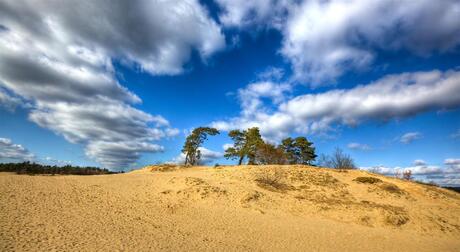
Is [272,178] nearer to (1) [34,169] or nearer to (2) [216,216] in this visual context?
(2) [216,216]

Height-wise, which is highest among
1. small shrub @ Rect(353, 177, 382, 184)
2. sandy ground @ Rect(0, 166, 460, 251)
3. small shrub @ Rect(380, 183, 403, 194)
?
small shrub @ Rect(353, 177, 382, 184)

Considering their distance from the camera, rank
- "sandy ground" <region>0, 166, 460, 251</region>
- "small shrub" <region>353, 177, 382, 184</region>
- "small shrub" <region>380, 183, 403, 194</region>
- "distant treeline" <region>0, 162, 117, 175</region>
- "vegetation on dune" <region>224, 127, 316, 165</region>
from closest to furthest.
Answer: "sandy ground" <region>0, 166, 460, 251</region> < "distant treeline" <region>0, 162, 117, 175</region> < "small shrub" <region>380, 183, 403, 194</region> < "small shrub" <region>353, 177, 382, 184</region> < "vegetation on dune" <region>224, 127, 316, 165</region>

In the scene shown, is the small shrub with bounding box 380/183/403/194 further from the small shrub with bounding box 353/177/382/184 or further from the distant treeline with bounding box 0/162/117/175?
the distant treeline with bounding box 0/162/117/175

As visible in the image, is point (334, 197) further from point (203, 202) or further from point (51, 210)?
point (51, 210)

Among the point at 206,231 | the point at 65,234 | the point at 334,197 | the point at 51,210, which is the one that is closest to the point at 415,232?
the point at 334,197

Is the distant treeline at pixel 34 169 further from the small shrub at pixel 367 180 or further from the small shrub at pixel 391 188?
the small shrub at pixel 391 188

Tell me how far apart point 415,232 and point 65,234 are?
18.2m

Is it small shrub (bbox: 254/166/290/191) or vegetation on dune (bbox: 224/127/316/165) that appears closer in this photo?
small shrub (bbox: 254/166/290/191)

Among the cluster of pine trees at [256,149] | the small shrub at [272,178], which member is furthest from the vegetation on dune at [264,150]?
the small shrub at [272,178]

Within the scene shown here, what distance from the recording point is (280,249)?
1082cm

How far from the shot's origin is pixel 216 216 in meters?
14.2

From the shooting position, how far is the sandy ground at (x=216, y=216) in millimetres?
9453

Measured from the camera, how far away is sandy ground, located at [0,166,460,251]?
945 cm

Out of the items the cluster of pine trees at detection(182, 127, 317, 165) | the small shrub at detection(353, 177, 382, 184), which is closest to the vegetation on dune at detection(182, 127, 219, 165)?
the cluster of pine trees at detection(182, 127, 317, 165)
